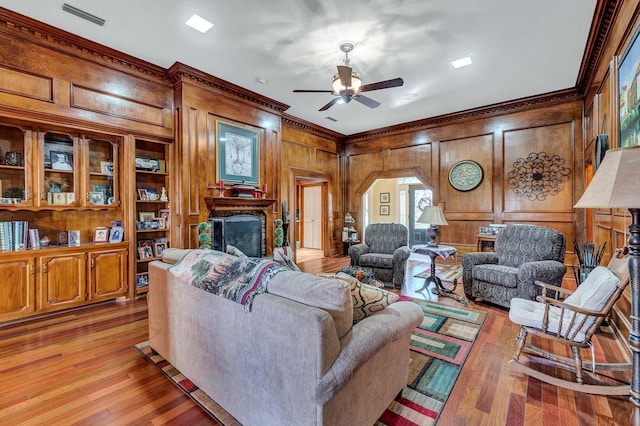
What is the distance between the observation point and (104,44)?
11.5ft

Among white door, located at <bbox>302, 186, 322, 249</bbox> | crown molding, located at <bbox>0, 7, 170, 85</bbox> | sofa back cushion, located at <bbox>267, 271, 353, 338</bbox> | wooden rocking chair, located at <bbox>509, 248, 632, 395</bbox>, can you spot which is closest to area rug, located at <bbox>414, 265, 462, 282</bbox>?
wooden rocking chair, located at <bbox>509, 248, 632, 395</bbox>

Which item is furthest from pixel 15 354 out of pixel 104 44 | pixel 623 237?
pixel 623 237

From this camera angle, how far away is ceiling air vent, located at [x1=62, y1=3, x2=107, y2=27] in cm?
287

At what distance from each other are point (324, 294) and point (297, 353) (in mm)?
279

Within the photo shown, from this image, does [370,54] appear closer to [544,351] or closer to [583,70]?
[583,70]

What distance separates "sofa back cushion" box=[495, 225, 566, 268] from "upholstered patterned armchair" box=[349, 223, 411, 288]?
1269 mm

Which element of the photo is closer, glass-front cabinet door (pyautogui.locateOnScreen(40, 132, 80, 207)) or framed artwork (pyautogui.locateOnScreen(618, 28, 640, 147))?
framed artwork (pyautogui.locateOnScreen(618, 28, 640, 147))

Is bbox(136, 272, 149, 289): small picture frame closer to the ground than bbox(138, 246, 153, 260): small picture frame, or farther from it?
closer to the ground

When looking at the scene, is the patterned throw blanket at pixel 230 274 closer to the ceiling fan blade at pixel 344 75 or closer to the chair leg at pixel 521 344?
the chair leg at pixel 521 344

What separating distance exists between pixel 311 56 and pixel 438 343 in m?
3.54

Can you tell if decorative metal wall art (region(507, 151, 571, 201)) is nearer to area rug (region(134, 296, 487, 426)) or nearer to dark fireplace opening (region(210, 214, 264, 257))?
area rug (region(134, 296, 487, 426))

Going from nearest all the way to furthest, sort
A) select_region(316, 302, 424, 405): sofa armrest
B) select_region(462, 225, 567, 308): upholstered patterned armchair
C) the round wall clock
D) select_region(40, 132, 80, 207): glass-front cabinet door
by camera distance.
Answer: select_region(316, 302, 424, 405): sofa armrest, select_region(462, 225, 567, 308): upholstered patterned armchair, select_region(40, 132, 80, 207): glass-front cabinet door, the round wall clock

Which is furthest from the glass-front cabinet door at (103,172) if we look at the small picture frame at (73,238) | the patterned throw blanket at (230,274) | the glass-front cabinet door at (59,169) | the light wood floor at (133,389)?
the patterned throw blanket at (230,274)

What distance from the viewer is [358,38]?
10.9ft
